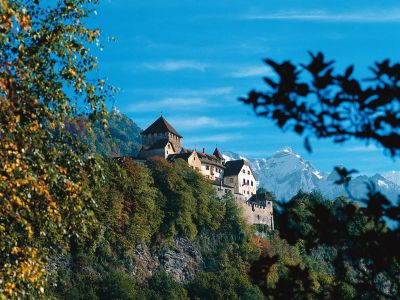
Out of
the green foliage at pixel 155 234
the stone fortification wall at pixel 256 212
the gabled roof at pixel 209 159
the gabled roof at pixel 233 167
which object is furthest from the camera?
the gabled roof at pixel 233 167

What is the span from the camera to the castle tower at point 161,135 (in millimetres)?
102938

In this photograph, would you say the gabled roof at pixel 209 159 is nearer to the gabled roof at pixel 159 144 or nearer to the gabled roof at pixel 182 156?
the gabled roof at pixel 159 144

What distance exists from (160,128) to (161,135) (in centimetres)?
168

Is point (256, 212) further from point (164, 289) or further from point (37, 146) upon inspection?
point (37, 146)

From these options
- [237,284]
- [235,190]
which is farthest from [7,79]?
[235,190]

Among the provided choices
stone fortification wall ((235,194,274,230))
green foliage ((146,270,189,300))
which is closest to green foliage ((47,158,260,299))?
green foliage ((146,270,189,300))

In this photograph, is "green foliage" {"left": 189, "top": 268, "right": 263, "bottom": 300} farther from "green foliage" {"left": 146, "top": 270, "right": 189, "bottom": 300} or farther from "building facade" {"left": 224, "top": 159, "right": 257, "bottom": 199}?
"building facade" {"left": 224, "top": 159, "right": 257, "bottom": 199}

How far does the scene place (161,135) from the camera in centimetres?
10338

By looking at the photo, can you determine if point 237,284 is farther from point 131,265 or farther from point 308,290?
point 308,290

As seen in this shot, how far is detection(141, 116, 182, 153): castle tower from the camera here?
103 m

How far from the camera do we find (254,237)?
3278 inches

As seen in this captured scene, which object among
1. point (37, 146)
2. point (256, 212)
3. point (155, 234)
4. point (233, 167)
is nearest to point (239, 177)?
point (233, 167)

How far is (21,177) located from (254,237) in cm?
7136

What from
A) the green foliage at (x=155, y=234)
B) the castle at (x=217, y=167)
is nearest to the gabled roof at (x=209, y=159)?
the castle at (x=217, y=167)
